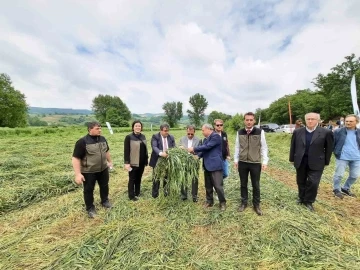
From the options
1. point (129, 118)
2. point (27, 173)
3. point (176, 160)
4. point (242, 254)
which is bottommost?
point (242, 254)

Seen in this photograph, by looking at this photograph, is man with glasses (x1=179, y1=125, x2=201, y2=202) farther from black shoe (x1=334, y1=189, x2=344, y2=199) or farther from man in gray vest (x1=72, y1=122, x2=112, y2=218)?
black shoe (x1=334, y1=189, x2=344, y2=199)

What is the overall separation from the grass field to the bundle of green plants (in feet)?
1.39

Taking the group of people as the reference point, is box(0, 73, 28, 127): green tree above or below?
above

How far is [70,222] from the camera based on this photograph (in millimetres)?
3555

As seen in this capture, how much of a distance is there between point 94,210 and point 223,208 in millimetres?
2474

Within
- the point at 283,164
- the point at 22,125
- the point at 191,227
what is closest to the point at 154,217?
the point at 191,227

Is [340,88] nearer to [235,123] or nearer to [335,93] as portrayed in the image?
[335,93]

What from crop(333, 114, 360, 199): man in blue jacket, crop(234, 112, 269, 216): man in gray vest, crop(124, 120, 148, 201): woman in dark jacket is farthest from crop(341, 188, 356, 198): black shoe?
crop(124, 120, 148, 201): woman in dark jacket

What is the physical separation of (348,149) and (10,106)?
52136 millimetres

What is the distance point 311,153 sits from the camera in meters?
3.79

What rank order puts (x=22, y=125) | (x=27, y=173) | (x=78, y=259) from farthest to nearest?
(x=22, y=125)
(x=27, y=173)
(x=78, y=259)

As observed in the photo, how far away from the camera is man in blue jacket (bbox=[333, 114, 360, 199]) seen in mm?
4488

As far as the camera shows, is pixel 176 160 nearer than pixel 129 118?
Yes

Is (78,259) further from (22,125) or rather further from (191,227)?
(22,125)
